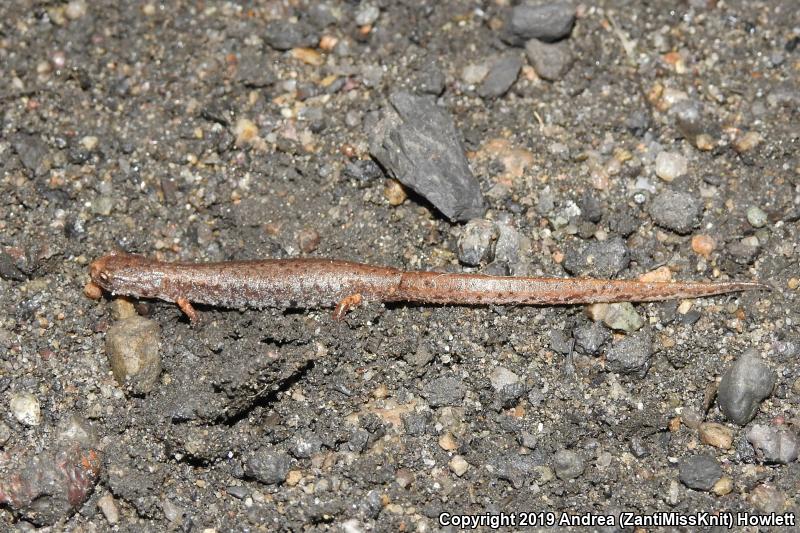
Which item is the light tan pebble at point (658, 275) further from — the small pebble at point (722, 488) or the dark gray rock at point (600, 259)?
the small pebble at point (722, 488)

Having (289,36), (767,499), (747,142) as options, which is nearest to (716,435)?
(767,499)

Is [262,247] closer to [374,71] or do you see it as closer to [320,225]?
[320,225]

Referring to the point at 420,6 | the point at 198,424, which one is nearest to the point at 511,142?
the point at 420,6

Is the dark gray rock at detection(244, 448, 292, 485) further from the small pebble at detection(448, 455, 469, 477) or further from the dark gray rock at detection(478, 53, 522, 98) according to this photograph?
the dark gray rock at detection(478, 53, 522, 98)

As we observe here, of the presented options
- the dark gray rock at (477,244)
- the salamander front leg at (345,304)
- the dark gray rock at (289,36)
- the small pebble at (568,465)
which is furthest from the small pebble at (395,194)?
the small pebble at (568,465)

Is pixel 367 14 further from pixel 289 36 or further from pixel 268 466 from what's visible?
pixel 268 466

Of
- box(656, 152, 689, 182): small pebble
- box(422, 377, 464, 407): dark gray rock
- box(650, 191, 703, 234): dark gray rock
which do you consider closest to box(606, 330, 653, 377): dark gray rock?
box(650, 191, 703, 234): dark gray rock
